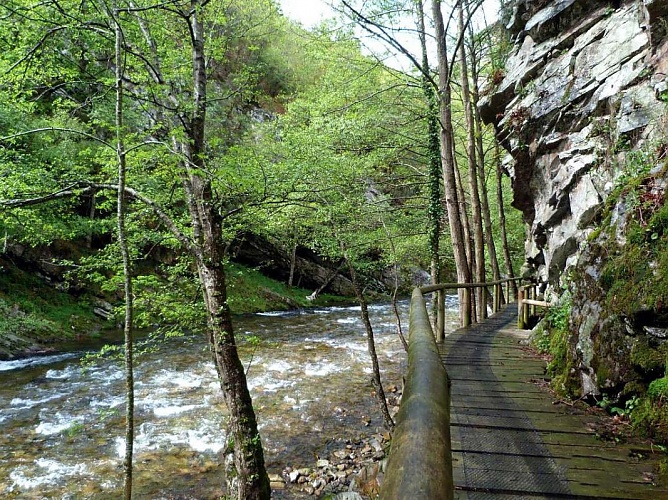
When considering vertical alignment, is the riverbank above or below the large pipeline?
below

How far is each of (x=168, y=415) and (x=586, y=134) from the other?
10.1 metres

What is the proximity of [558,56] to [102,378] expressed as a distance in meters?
13.7

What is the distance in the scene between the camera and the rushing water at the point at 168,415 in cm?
623

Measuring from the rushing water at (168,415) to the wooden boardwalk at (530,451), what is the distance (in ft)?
12.7

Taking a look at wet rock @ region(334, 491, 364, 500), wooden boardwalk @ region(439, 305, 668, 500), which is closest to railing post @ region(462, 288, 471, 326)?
wooden boardwalk @ region(439, 305, 668, 500)

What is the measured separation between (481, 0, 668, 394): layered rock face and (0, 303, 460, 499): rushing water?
5.08 meters

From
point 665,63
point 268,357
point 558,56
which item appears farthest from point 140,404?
point 558,56

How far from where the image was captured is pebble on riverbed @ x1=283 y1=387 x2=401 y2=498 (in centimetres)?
Result: 564

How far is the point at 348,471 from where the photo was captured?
6344 mm

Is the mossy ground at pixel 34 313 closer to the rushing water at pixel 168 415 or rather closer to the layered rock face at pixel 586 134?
the rushing water at pixel 168 415

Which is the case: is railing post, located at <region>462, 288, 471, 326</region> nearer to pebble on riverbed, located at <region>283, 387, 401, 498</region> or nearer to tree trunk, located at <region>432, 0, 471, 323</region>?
tree trunk, located at <region>432, 0, 471, 323</region>

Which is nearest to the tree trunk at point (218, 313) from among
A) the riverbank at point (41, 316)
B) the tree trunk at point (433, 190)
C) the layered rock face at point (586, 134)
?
the layered rock face at point (586, 134)

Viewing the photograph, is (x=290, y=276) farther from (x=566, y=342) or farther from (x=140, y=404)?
(x=566, y=342)

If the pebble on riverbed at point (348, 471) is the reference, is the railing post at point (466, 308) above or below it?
above
